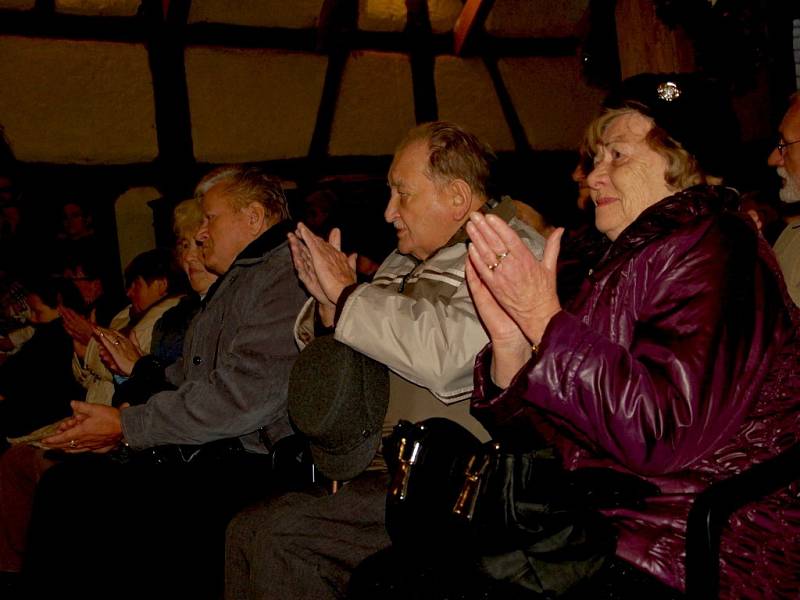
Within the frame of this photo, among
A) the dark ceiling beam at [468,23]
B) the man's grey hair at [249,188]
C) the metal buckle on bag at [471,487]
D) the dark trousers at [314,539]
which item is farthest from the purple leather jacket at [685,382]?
the dark ceiling beam at [468,23]

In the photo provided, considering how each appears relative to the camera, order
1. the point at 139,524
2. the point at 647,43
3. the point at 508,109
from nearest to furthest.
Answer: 1. the point at 139,524
2. the point at 647,43
3. the point at 508,109

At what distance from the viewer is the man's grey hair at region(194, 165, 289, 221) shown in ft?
10.4

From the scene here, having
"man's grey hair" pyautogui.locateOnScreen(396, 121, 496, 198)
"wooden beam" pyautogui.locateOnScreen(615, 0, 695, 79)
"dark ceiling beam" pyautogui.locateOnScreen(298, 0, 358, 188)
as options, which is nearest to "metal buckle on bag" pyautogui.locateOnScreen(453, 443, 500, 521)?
"man's grey hair" pyautogui.locateOnScreen(396, 121, 496, 198)

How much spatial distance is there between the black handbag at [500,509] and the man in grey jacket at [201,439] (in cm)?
102

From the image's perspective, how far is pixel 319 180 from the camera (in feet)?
25.6

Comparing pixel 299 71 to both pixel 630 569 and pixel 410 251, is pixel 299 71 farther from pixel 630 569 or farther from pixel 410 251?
pixel 630 569

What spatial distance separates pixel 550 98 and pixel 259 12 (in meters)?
3.09

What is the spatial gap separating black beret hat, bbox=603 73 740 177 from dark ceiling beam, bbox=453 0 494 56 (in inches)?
240

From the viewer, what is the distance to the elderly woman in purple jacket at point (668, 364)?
5.12 feet

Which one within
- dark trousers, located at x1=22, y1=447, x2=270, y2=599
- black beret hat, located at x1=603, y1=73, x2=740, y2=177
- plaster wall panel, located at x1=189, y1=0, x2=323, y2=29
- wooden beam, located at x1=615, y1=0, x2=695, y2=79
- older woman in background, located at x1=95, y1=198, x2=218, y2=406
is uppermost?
plaster wall panel, located at x1=189, y1=0, x2=323, y2=29

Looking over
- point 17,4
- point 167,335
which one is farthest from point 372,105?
point 167,335

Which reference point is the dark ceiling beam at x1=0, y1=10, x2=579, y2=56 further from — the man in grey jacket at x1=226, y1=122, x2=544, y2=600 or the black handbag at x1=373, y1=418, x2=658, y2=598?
the black handbag at x1=373, y1=418, x2=658, y2=598

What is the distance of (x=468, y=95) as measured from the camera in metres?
8.32

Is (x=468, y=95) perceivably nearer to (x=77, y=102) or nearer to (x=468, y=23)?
(x=468, y=23)
